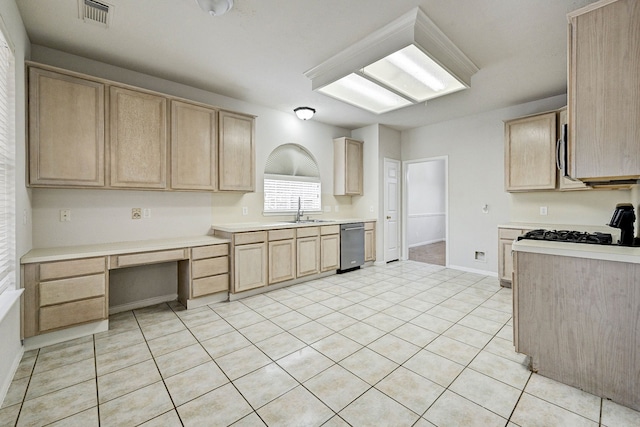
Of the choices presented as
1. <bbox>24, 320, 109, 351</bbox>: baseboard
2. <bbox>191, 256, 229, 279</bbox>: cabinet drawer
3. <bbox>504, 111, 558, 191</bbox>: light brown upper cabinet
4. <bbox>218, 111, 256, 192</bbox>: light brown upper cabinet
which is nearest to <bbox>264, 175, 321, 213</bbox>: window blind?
<bbox>218, 111, 256, 192</bbox>: light brown upper cabinet

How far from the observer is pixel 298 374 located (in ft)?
6.70

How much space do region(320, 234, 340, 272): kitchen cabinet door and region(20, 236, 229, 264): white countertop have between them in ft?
5.44

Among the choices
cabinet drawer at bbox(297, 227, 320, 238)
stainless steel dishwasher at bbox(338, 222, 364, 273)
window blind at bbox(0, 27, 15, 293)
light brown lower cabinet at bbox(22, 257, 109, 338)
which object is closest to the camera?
window blind at bbox(0, 27, 15, 293)

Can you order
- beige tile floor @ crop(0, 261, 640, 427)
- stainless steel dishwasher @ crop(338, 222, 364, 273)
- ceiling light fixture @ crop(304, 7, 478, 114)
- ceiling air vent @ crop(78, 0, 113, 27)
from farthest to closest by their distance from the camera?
stainless steel dishwasher @ crop(338, 222, 364, 273) < ceiling light fixture @ crop(304, 7, 478, 114) < ceiling air vent @ crop(78, 0, 113, 27) < beige tile floor @ crop(0, 261, 640, 427)

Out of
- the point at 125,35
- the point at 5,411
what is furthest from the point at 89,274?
the point at 125,35

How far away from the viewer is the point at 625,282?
1.73 metres

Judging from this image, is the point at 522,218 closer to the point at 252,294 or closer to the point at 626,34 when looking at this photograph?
the point at 626,34

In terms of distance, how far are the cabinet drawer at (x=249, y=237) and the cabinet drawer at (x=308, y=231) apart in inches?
24.9

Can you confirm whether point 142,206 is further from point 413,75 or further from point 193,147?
point 413,75

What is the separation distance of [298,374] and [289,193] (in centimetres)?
330

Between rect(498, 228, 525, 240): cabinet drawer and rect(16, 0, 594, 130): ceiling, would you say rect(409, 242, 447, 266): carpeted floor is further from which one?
rect(16, 0, 594, 130): ceiling

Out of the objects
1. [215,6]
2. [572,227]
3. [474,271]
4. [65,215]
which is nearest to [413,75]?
[215,6]

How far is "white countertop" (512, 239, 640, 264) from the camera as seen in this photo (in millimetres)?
1732

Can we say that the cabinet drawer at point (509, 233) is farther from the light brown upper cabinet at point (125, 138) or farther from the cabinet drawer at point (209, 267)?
the cabinet drawer at point (209, 267)
